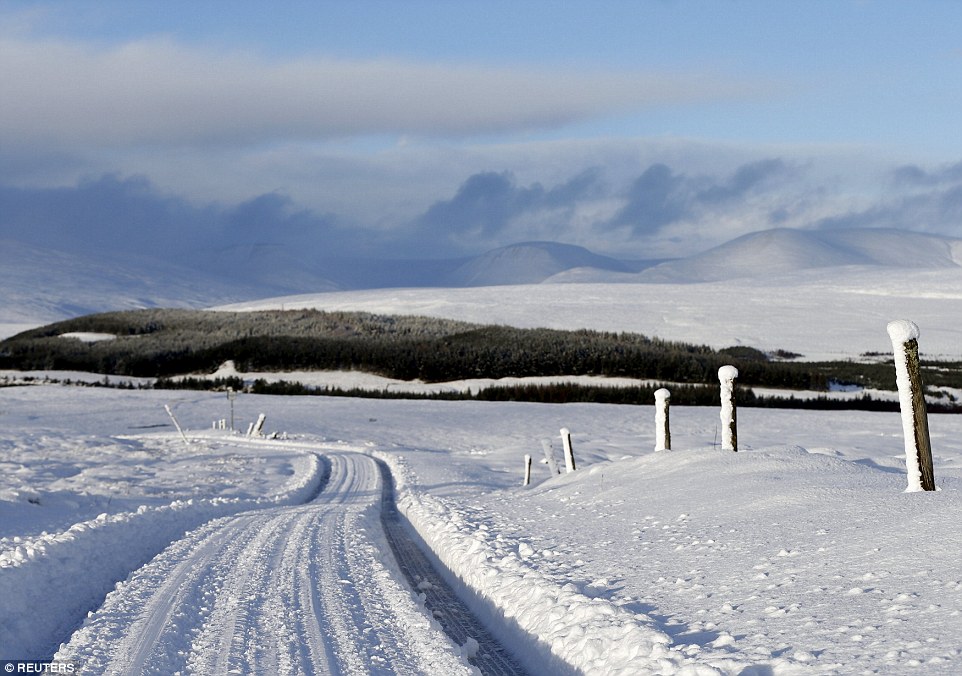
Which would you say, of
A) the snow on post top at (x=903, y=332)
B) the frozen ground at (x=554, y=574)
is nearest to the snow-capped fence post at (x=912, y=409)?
the snow on post top at (x=903, y=332)

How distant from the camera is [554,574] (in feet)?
30.0

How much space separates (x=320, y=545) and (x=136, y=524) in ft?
9.79

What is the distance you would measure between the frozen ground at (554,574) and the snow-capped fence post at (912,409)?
1.20ft

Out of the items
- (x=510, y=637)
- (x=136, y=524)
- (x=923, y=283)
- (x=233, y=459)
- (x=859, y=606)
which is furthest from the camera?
(x=923, y=283)

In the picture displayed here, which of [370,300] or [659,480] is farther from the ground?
[370,300]

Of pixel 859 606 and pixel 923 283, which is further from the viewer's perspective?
pixel 923 283

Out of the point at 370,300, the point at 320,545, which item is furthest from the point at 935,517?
the point at 370,300

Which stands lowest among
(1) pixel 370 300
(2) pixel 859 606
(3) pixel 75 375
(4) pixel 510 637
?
(4) pixel 510 637

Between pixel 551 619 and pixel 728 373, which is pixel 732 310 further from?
pixel 551 619

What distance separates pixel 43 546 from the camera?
1039 cm

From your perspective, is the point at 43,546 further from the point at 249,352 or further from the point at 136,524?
the point at 249,352

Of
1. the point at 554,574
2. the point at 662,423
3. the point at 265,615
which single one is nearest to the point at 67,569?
the point at 265,615

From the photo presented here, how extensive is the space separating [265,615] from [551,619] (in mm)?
2563

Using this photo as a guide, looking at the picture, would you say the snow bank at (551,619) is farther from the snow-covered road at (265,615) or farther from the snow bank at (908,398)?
the snow bank at (908,398)
